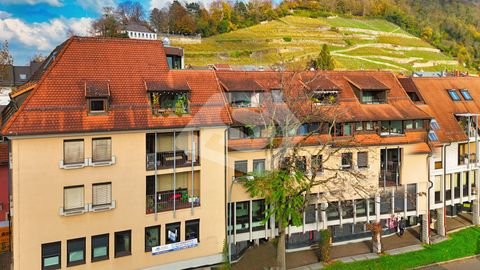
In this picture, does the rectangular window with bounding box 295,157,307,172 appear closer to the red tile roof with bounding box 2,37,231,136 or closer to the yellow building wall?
the yellow building wall

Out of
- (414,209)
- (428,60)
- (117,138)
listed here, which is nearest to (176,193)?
(117,138)

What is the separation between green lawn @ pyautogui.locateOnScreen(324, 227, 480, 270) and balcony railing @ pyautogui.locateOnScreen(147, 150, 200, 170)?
10400mm

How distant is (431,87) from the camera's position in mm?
32312

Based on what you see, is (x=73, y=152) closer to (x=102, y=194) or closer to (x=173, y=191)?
(x=102, y=194)

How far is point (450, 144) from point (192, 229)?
18879mm

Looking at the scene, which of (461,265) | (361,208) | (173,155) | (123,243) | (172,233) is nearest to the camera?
(123,243)

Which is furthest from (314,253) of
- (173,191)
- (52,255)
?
(52,255)

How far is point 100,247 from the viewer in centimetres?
2044

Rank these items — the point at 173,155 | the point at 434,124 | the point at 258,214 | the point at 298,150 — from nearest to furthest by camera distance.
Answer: the point at 173,155, the point at 298,150, the point at 258,214, the point at 434,124

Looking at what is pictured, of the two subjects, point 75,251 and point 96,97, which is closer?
point 75,251

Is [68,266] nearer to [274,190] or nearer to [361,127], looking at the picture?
[274,190]

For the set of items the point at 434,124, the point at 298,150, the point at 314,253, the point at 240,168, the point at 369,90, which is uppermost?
the point at 369,90

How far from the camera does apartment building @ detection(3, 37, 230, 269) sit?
1898 cm

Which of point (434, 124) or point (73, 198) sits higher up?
point (434, 124)
